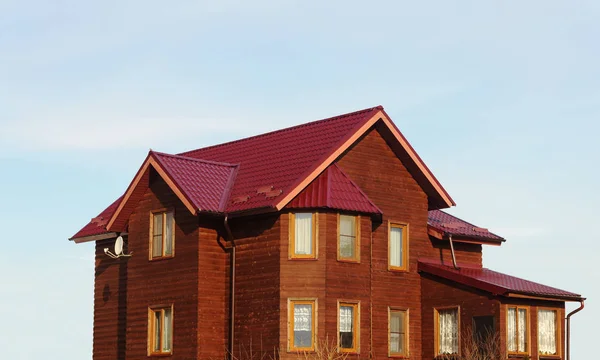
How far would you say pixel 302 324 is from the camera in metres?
40.5

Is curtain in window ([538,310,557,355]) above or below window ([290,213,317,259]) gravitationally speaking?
below

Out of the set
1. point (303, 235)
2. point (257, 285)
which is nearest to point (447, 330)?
point (303, 235)

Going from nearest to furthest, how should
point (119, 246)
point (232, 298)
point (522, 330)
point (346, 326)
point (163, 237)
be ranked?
point (346, 326) < point (232, 298) < point (522, 330) < point (163, 237) < point (119, 246)

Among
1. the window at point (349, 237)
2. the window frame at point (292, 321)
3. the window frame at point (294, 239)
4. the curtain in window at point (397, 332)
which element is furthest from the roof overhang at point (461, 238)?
the window frame at point (292, 321)

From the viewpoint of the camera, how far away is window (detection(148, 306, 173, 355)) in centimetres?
4332

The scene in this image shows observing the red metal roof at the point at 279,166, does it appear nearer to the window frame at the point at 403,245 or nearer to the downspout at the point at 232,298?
the downspout at the point at 232,298

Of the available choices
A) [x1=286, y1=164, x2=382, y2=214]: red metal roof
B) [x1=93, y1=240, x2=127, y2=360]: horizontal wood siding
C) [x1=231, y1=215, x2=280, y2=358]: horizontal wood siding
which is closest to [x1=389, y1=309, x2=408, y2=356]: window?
[x1=286, y1=164, x2=382, y2=214]: red metal roof

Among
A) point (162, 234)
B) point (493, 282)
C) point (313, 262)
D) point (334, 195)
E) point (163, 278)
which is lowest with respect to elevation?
point (493, 282)

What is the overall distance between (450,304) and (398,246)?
2.92m

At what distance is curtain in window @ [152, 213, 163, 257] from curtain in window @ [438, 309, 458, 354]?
35.5 ft

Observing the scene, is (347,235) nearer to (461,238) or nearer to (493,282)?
(493,282)

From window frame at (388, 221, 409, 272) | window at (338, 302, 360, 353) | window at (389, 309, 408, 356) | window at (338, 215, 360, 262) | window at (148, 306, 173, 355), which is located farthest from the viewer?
window frame at (388, 221, 409, 272)

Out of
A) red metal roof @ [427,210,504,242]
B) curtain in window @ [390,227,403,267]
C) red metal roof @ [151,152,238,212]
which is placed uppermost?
red metal roof @ [151,152,238,212]

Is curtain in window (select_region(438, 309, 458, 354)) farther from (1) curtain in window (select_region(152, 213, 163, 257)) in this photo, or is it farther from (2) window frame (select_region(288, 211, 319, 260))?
(1) curtain in window (select_region(152, 213, 163, 257))
